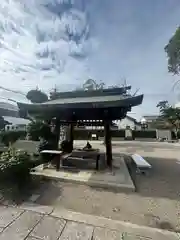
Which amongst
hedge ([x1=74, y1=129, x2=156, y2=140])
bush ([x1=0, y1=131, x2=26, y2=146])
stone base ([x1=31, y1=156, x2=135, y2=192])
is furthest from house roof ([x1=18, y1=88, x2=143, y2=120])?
hedge ([x1=74, y1=129, x2=156, y2=140])

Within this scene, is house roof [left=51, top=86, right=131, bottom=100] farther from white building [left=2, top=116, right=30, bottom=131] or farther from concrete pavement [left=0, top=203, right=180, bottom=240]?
white building [left=2, top=116, right=30, bottom=131]

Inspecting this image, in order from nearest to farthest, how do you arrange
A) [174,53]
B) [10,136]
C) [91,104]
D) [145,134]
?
[91,104]
[10,136]
[174,53]
[145,134]

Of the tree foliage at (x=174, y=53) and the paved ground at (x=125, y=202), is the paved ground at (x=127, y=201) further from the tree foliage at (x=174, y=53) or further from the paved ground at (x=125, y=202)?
the tree foliage at (x=174, y=53)

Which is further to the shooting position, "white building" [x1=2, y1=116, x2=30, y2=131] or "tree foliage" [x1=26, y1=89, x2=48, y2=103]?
"tree foliage" [x1=26, y1=89, x2=48, y2=103]

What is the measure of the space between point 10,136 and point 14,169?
9137 millimetres

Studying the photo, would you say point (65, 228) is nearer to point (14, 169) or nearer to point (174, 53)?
point (14, 169)

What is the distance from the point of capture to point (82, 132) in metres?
20.6

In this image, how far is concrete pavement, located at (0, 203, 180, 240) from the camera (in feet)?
6.80

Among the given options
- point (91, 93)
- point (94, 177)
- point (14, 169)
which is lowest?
point (94, 177)

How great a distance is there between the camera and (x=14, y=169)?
3453 millimetres

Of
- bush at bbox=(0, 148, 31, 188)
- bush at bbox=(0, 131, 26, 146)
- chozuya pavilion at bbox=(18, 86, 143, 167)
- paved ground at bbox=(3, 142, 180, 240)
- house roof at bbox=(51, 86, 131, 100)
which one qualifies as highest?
house roof at bbox=(51, 86, 131, 100)

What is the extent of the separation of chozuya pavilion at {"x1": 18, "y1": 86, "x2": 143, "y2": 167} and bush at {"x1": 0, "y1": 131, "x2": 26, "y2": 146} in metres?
5.95

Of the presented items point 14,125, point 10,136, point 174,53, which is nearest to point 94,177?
point 10,136

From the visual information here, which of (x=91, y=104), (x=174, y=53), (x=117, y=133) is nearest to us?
(x=91, y=104)
